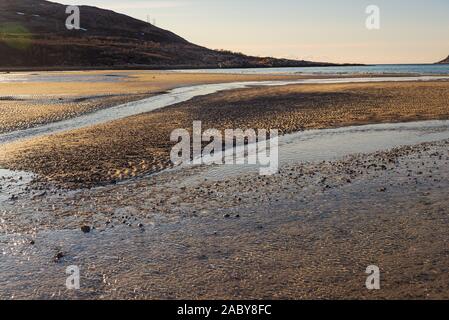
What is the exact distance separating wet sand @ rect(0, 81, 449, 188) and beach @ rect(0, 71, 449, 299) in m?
0.14

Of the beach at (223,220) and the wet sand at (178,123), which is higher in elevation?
the wet sand at (178,123)

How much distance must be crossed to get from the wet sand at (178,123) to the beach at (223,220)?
14 centimetres

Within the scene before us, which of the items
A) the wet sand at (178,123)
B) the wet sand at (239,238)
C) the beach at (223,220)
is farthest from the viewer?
the wet sand at (178,123)

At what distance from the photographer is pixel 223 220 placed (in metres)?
10.7

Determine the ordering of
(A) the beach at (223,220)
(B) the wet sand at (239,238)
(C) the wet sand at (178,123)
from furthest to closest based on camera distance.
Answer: (C) the wet sand at (178,123) → (A) the beach at (223,220) → (B) the wet sand at (239,238)

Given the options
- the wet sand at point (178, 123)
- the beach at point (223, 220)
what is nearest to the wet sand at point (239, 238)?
the beach at point (223, 220)

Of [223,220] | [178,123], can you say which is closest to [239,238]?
[223,220]

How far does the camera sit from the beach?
7.63 meters

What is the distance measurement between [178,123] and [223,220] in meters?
14.8

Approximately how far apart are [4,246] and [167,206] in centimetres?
396

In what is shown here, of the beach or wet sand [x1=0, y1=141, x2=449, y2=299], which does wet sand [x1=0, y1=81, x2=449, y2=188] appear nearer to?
the beach

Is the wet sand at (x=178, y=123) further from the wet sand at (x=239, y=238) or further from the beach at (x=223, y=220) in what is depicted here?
the wet sand at (x=239, y=238)

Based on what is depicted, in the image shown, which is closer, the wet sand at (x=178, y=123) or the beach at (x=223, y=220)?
the beach at (x=223, y=220)

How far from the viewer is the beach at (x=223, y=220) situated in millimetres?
7633
